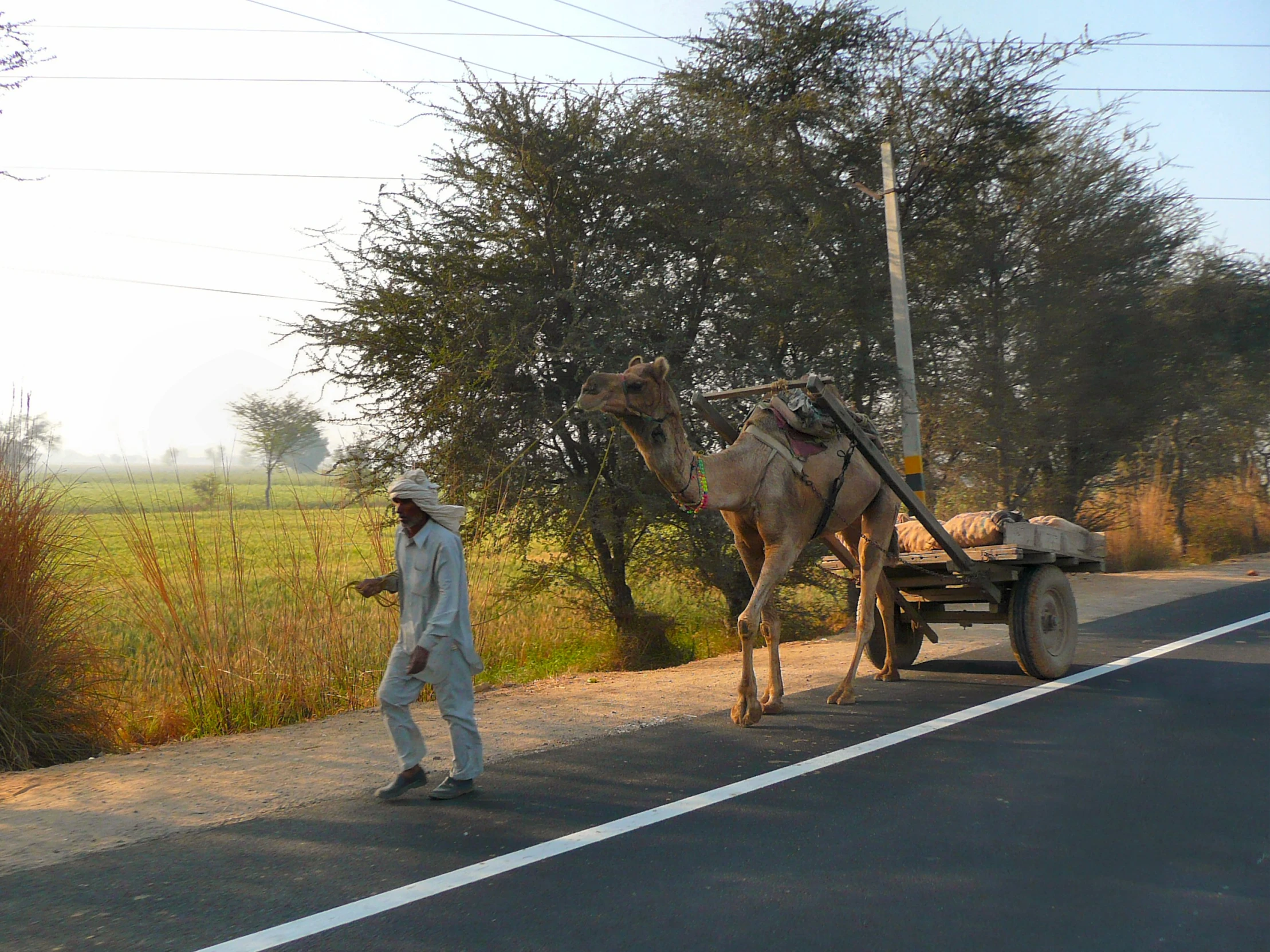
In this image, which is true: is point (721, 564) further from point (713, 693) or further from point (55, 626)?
point (55, 626)

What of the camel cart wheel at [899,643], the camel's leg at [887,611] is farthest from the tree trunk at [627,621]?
the camel's leg at [887,611]

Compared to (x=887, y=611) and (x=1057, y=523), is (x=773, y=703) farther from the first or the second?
(x=1057, y=523)

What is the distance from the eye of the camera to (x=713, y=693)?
30.9 feet

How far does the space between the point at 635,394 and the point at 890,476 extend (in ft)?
8.24

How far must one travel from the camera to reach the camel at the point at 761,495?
7.19 m

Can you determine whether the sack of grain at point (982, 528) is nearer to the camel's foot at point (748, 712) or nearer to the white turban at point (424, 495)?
the camel's foot at point (748, 712)

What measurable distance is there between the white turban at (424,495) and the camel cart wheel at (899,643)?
5038 mm

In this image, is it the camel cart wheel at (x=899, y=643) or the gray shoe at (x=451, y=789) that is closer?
the gray shoe at (x=451, y=789)

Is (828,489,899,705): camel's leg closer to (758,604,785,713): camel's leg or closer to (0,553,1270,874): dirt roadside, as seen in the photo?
(758,604,785,713): camel's leg

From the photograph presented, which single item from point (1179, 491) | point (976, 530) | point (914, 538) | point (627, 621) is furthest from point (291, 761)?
point (1179, 491)

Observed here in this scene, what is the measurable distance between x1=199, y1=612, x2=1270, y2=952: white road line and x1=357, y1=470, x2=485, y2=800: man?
1.07 meters

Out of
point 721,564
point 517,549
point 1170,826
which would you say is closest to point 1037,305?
point 721,564

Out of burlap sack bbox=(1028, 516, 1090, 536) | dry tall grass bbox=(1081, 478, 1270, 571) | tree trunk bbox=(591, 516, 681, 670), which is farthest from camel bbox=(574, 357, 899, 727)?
dry tall grass bbox=(1081, 478, 1270, 571)

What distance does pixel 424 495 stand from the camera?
6164 mm
